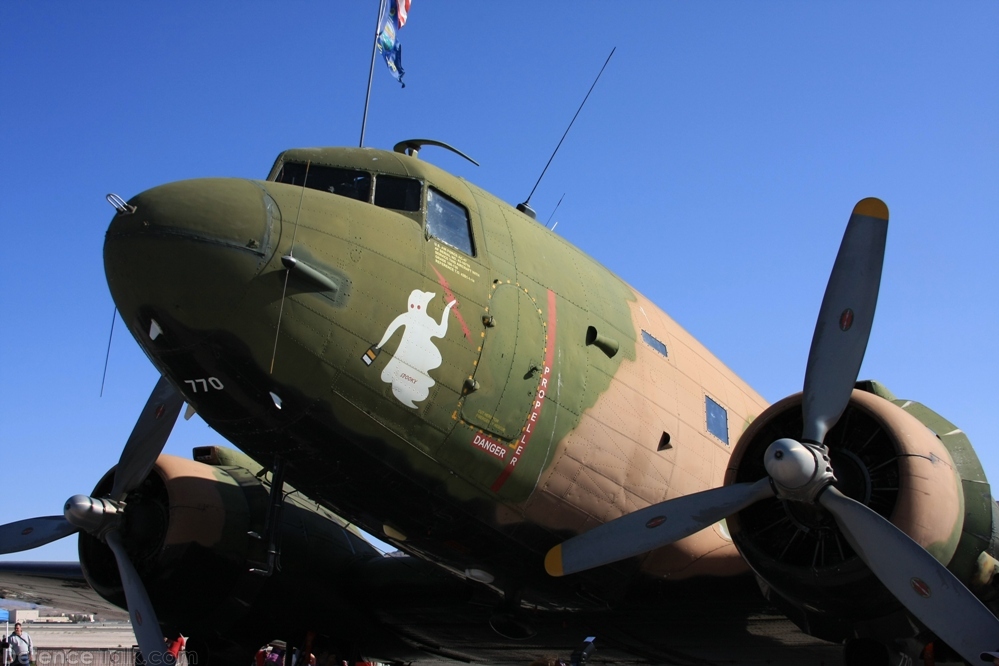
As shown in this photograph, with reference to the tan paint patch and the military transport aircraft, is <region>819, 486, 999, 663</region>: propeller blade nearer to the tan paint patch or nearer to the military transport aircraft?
the military transport aircraft

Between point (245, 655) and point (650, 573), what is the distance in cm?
579

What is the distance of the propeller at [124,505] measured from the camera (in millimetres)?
10125

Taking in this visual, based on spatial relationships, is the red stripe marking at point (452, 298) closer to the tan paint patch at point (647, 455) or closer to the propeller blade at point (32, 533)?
the tan paint patch at point (647, 455)

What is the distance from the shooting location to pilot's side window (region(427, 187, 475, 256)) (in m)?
8.41

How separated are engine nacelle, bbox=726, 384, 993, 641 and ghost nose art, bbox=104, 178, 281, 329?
4.61 m

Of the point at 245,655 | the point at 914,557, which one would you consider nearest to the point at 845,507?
the point at 914,557

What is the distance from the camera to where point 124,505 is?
10.9 metres

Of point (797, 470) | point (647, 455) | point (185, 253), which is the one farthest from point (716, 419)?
point (185, 253)

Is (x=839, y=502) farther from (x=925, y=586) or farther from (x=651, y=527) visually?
(x=651, y=527)

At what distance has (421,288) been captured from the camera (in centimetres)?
786

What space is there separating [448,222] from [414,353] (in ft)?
4.67

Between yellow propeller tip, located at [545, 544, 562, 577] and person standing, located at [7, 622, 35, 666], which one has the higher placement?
person standing, located at [7, 622, 35, 666]

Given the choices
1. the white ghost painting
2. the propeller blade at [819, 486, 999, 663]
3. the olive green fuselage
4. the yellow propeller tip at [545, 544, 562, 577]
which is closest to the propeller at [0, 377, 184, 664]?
the olive green fuselage

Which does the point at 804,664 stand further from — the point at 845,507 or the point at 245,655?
the point at 245,655
